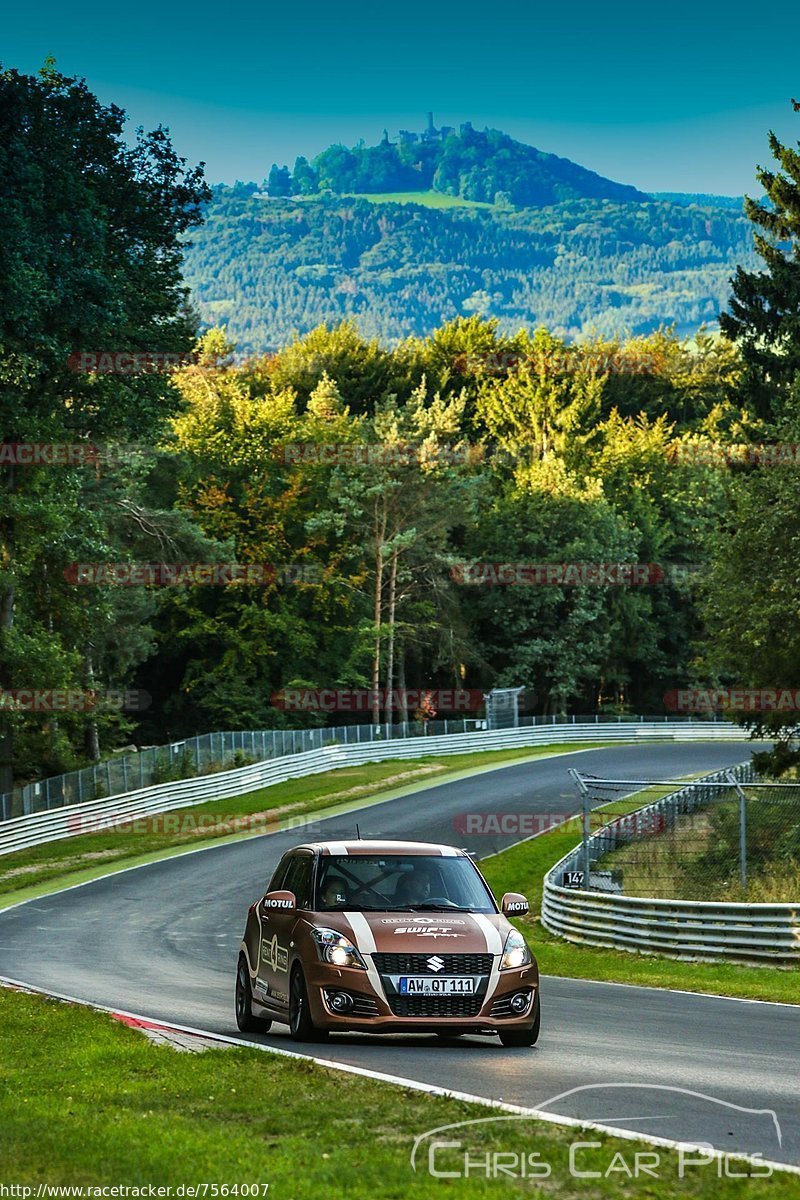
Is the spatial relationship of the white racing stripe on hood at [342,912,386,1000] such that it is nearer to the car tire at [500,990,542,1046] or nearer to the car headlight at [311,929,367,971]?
the car headlight at [311,929,367,971]

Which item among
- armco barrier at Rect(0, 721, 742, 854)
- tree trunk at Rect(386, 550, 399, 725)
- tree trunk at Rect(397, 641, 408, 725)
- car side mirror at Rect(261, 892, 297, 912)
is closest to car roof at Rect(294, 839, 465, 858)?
car side mirror at Rect(261, 892, 297, 912)

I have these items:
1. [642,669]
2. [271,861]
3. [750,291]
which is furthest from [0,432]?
[642,669]

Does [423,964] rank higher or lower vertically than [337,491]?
lower

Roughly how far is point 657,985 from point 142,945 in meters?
10.4

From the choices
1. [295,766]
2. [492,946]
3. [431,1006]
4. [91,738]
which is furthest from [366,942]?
[91,738]

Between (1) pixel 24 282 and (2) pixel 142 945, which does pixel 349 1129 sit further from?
(1) pixel 24 282

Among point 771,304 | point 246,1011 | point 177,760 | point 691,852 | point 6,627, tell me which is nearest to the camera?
point 246,1011

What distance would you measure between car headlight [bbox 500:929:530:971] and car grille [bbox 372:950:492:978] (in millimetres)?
225

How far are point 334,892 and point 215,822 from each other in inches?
1471

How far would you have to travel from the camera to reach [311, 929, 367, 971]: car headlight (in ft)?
41.7

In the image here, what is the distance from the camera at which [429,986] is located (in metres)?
12.7

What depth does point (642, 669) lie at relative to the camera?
97000mm

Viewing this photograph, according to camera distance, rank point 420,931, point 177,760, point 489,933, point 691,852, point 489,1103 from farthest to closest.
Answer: point 177,760, point 691,852, point 489,933, point 420,931, point 489,1103

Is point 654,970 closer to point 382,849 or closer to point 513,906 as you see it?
point 513,906
